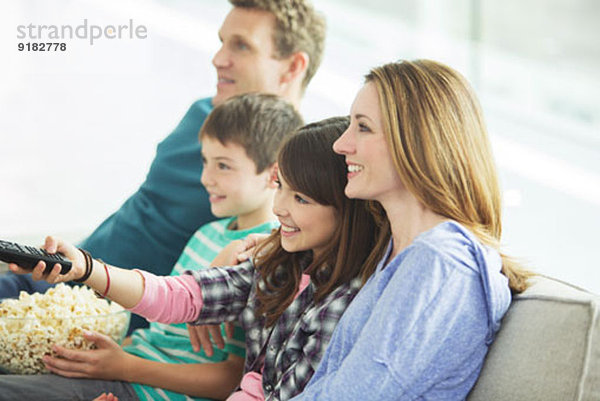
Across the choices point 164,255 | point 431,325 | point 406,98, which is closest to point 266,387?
point 431,325

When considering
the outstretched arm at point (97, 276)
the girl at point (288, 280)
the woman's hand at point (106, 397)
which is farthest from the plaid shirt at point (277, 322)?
the woman's hand at point (106, 397)

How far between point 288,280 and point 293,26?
100 cm

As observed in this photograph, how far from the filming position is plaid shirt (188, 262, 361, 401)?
1.39 meters

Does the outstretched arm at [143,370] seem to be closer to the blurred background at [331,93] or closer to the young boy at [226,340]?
the young boy at [226,340]

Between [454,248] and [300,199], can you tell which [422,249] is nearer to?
[454,248]

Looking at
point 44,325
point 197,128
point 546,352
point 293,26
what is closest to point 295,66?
point 293,26

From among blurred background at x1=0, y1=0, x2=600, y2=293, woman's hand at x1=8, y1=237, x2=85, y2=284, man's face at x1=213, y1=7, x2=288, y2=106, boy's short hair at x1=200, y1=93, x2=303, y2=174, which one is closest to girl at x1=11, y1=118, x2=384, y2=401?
woman's hand at x1=8, y1=237, x2=85, y2=284

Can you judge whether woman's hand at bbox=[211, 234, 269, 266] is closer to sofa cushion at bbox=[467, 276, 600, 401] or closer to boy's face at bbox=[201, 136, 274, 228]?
boy's face at bbox=[201, 136, 274, 228]

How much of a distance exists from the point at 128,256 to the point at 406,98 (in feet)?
3.90

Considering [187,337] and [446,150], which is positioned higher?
[446,150]

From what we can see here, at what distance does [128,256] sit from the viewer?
2250 millimetres

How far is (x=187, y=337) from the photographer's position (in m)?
1.83

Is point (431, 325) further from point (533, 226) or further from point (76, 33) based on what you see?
point (76, 33)

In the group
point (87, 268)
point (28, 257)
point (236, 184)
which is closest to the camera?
point (28, 257)
